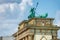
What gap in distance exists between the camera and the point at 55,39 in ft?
157

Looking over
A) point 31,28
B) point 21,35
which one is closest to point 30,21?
point 31,28

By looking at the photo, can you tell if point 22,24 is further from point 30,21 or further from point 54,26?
point 54,26

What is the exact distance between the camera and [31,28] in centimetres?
4753

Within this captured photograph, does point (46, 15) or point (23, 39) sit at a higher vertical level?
point (46, 15)

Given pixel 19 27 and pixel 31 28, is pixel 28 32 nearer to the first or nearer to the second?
pixel 31 28

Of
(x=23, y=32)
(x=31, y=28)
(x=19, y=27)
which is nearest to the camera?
(x=31, y=28)

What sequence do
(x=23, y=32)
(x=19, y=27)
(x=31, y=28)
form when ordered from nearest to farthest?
(x=31, y=28)
(x=23, y=32)
(x=19, y=27)

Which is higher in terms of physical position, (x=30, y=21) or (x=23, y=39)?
(x=30, y=21)

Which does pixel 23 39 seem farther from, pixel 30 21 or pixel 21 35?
pixel 30 21

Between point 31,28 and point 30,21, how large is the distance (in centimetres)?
236

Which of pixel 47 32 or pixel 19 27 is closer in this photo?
pixel 47 32

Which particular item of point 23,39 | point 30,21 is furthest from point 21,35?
point 30,21

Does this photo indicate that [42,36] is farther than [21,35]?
No

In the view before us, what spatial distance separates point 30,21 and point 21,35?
19.2ft
